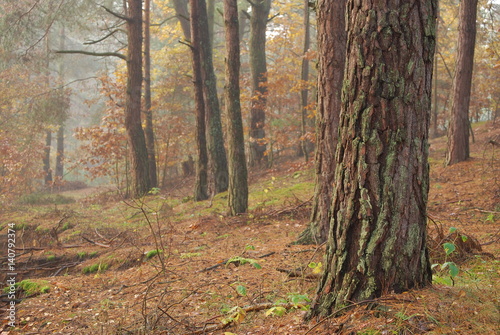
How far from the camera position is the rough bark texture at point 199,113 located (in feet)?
37.2

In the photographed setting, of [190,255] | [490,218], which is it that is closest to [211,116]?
[190,255]

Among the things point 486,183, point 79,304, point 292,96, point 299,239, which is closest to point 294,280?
point 299,239

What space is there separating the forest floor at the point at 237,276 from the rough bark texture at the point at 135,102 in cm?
408

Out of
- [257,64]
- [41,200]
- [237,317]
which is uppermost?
[257,64]

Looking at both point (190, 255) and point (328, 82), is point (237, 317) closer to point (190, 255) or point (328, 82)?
point (190, 255)

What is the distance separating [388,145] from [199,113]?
956 centimetres

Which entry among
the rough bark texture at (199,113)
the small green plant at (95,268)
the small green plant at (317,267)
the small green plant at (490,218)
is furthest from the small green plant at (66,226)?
the small green plant at (490,218)

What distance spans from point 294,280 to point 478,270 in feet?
5.68

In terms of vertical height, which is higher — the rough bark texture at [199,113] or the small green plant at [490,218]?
the rough bark texture at [199,113]

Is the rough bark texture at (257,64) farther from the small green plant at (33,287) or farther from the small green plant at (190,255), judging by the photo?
the small green plant at (33,287)

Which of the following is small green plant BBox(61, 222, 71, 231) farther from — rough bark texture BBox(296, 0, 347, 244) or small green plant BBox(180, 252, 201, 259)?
rough bark texture BBox(296, 0, 347, 244)

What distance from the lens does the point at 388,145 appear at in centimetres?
249

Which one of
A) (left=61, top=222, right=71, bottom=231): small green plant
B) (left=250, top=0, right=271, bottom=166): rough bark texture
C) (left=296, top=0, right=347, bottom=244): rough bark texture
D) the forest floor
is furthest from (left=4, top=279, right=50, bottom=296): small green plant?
(left=250, top=0, right=271, bottom=166): rough bark texture

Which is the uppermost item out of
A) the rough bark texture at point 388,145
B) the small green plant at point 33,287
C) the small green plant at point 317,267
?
the rough bark texture at point 388,145
